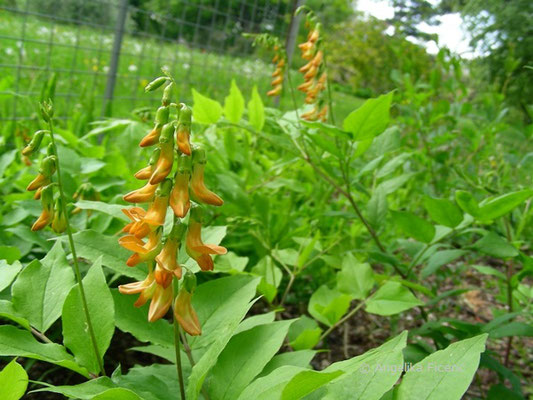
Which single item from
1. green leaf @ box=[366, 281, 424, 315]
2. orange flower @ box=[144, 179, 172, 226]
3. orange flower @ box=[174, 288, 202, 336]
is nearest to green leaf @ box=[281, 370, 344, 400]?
orange flower @ box=[174, 288, 202, 336]

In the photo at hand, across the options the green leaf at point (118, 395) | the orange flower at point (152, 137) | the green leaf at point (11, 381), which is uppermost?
the orange flower at point (152, 137)

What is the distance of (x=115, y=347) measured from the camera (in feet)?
5.10

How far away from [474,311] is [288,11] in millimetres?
3208

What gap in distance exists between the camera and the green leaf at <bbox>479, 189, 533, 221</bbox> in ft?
3.37

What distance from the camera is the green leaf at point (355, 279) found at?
129 centimetres

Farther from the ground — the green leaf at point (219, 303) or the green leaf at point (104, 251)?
the green leaf at point (104, 251)

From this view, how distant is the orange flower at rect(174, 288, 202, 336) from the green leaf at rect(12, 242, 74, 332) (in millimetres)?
250

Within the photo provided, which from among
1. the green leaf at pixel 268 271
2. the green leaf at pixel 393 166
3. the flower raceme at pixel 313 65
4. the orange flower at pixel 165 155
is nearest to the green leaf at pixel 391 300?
the green leaf at pixel 268 271

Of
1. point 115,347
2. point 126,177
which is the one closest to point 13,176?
point 126,177

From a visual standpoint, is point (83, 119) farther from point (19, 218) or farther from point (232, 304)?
point (232, 304)

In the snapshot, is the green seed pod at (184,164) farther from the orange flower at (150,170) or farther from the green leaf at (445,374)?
the green leaf at (445,374)

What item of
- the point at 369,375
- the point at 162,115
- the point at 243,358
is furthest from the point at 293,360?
the point at 162,115

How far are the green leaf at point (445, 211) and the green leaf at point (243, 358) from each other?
1.65 feet

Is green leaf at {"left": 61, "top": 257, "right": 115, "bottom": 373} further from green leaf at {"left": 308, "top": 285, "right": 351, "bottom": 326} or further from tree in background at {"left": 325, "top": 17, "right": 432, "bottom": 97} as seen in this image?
tree in background at {"left": 325, "top": 17, "right": 432, "bottom": 97}
